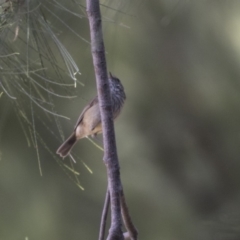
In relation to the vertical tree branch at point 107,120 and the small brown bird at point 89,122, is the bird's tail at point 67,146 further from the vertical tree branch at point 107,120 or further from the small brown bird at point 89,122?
the vertical tree branch at point 107,120

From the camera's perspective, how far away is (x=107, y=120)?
0.91 m

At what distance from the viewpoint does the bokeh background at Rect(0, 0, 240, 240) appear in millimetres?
1991

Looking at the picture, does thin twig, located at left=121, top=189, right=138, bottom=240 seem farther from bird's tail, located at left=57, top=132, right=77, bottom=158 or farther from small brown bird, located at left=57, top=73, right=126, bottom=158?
bird's tail, located at left=57, top=132, right=77, bottom=158

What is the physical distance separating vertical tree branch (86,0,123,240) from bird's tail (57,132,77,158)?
125 centimetres

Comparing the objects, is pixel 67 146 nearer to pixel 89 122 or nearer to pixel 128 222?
pixel 89 122

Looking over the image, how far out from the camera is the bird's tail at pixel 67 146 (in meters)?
2.16

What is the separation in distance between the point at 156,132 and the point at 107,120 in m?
1.28

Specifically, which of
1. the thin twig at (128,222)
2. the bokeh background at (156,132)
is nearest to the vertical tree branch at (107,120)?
the thin twig at (128,222)

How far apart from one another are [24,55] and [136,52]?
771 mm

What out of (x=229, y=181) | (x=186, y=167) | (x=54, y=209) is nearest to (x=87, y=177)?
(x=54, y=209)

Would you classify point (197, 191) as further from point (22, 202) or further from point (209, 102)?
point (22, 202)

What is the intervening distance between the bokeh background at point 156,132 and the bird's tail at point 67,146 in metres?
0.03

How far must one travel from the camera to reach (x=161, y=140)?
219 cm

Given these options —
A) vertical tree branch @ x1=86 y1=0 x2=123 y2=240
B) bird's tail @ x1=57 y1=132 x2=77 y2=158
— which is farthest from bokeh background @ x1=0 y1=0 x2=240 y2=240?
vertical tree branch @ x1=86 y1=0 x2=123 y2=240
